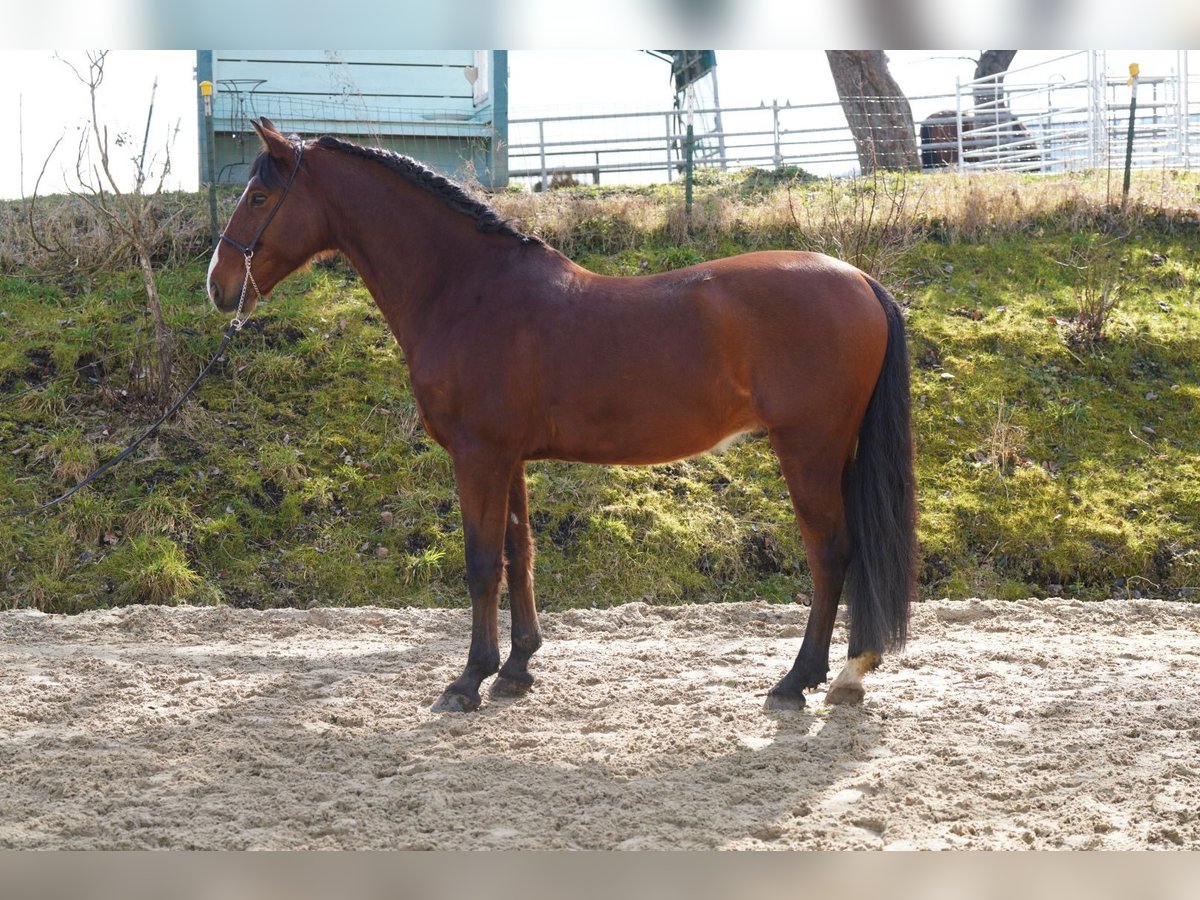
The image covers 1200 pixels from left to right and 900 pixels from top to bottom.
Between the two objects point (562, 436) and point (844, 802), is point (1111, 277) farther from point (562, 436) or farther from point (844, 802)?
point (844, 802)

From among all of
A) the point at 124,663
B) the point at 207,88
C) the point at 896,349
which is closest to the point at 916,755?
the point at 896,349

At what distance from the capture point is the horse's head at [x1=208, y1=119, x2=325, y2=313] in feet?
15.2

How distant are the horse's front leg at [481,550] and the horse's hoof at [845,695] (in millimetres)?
1465

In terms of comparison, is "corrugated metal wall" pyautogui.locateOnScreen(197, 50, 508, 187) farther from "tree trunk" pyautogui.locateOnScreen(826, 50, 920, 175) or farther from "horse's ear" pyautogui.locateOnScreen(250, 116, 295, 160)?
"horse's ear" pyautogui.locateOnScreen(250, 116, 295, 160)

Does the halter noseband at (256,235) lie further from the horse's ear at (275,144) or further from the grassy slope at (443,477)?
the grassy slope at (443,477)

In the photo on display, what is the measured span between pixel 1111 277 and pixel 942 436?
3.19m

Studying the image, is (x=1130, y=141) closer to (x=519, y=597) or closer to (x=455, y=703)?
(x=519, y=597)

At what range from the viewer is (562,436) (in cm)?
453

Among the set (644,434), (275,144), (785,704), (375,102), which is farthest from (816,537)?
(375,102)

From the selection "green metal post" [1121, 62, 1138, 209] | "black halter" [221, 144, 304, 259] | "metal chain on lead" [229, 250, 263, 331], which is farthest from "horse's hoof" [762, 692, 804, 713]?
"green metal post" [1121, 62, 1138, 209]

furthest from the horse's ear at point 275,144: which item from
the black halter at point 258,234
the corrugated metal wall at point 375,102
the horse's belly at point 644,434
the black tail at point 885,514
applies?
the corrugated metal wall at point 375,102

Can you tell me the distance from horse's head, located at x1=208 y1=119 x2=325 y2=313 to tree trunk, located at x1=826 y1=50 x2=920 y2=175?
10497mm

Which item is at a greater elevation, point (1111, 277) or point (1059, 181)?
point (1059, 181)

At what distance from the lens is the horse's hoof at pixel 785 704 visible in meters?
4.38
